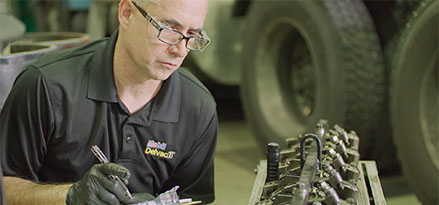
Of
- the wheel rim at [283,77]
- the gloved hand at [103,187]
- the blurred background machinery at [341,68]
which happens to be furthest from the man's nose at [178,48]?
the wheel rim at [283,77]

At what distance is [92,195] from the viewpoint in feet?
4.77

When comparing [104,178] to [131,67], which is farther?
[131,67]

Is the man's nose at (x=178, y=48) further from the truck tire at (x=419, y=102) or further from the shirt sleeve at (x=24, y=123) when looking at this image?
the truck tire at (x=419, y=102)

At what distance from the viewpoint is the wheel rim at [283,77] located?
10.9ft

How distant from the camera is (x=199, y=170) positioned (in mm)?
1994

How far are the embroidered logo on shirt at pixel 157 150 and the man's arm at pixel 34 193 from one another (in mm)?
286

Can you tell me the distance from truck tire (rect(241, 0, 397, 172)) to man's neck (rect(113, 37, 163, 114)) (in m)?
1.25

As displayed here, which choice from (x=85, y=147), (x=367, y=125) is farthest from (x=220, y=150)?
(x=85, y=147)

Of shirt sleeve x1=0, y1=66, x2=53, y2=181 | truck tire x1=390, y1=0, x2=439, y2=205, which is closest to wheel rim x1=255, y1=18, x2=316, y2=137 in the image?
truck tire x1=390, y1=0, x2=439, y2=205

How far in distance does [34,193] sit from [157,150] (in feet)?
1.31

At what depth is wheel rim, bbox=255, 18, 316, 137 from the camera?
131 inches

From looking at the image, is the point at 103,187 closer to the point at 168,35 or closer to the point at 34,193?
the point at 34,193

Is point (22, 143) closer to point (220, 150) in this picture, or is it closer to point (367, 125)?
point (367, 125)

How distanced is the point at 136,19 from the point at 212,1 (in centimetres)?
220
